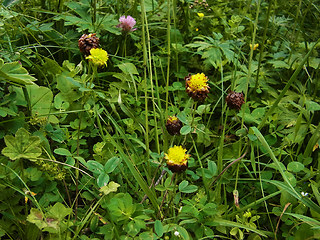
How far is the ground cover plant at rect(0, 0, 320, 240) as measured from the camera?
1356 millimetres

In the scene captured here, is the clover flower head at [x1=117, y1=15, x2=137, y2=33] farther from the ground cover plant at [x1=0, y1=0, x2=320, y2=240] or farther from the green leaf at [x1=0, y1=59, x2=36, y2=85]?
the green leaf at [x1=0, y1=59, x2=36, y2=85]

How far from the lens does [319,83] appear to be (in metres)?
2.13

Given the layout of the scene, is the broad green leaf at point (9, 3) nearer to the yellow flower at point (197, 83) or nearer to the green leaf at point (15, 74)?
the green leaf at point (15, 74)

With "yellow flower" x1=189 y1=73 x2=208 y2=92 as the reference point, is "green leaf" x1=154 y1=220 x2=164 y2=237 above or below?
below

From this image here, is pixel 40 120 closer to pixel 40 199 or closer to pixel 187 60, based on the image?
pixel 40 199

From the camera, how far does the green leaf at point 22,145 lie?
1.31 meters

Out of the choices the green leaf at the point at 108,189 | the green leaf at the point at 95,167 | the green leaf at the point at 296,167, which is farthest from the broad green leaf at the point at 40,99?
the green leaf at the point at 296,167

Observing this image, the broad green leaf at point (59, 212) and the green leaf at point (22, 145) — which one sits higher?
the green leaf at point (22, 145)

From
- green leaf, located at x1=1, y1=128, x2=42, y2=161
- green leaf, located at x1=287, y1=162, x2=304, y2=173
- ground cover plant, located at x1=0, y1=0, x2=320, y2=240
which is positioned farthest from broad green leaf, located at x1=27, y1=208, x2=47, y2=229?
green leaf, located at x1=287, y1=162, x2=304, y2=173

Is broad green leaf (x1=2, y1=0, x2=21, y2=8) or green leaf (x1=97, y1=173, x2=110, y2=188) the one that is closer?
green leaf (x1=97, y1=173, x2=110, y2=188)

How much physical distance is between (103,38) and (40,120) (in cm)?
97

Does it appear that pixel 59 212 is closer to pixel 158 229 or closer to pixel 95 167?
pixel 95 167

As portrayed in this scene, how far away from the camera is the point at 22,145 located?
4.37ft

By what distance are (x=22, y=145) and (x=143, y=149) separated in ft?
2.07
